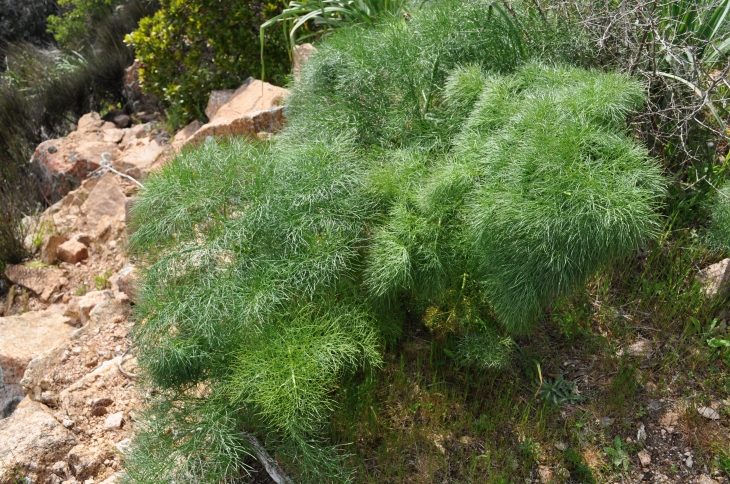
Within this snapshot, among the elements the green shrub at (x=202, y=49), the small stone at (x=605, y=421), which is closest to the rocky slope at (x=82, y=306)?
the green shrub at (x=202, y=49)

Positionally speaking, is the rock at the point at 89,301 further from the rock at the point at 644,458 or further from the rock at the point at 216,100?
the rock at the point at 644,458

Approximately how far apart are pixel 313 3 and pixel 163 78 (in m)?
1.46

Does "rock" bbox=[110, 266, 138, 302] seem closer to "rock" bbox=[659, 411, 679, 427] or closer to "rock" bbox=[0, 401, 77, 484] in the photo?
"rock" bbox=[0, 401, 77, 484]

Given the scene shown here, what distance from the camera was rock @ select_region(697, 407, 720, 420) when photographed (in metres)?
2.64

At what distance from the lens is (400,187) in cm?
274

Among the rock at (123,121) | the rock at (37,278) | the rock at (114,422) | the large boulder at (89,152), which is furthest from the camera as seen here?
the rock at (123,121)

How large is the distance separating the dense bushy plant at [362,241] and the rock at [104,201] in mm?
1820

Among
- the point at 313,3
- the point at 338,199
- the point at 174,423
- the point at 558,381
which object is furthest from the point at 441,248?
the point at 313,3

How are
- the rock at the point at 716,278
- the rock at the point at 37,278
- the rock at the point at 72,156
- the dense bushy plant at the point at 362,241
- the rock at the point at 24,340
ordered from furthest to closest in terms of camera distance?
1. the rock at the point at 72,156
2. the rock at the point at 37,278
3. the rock at the point at 24,340
4. the rock at the point at 716,278
5. the dense bushy plant at the point at 362,241

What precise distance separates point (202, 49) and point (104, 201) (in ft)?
4.66

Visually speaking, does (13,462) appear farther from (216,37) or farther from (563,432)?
(216,37)

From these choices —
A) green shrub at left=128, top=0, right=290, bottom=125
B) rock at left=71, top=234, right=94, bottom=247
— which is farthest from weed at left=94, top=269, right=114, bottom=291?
green shrub at left=128, top=0, right=290, bottom=125

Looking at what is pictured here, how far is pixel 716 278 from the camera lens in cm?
289

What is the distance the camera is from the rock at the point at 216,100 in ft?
16.0
